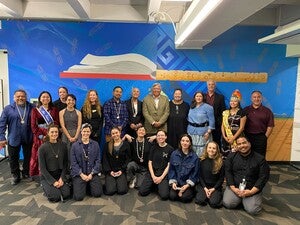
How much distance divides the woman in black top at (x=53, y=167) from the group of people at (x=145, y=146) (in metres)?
0.01

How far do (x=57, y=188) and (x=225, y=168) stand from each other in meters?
2.13

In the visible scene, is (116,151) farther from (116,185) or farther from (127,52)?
(127,52)

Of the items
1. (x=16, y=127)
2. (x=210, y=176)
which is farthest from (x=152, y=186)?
(x=16, y=127)

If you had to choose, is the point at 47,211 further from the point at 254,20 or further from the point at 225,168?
the point at 254,20

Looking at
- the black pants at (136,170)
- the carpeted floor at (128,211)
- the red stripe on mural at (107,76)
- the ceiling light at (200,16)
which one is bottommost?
the carpeted floor at (128,211)

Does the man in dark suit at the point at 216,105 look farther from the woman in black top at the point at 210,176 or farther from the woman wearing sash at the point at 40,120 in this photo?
the woman wearing sash at the point at 40,120

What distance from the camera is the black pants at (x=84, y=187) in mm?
3555

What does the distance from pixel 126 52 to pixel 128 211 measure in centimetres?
282

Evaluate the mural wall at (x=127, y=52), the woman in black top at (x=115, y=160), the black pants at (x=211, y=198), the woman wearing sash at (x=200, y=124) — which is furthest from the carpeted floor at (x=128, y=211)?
the mural wall at (x=127, y=52)

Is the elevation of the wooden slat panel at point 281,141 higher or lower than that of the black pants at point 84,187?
higher

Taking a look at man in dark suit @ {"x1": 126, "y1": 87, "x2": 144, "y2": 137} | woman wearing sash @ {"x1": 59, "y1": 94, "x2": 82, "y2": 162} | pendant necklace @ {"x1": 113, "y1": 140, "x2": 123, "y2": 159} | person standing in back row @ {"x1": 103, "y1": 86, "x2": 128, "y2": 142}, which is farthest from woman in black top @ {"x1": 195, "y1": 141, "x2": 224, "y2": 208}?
woman wearing sash @ {"x1": 59, "y1": 94, "x2": 82, "y2": 162}

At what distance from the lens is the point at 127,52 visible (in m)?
5.00

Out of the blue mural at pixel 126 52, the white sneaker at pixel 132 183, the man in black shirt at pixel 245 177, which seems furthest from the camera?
the blue mural at pixel 126 52

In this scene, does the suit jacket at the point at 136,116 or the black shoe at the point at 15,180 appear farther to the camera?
the suit jacket at the point at 136,116
